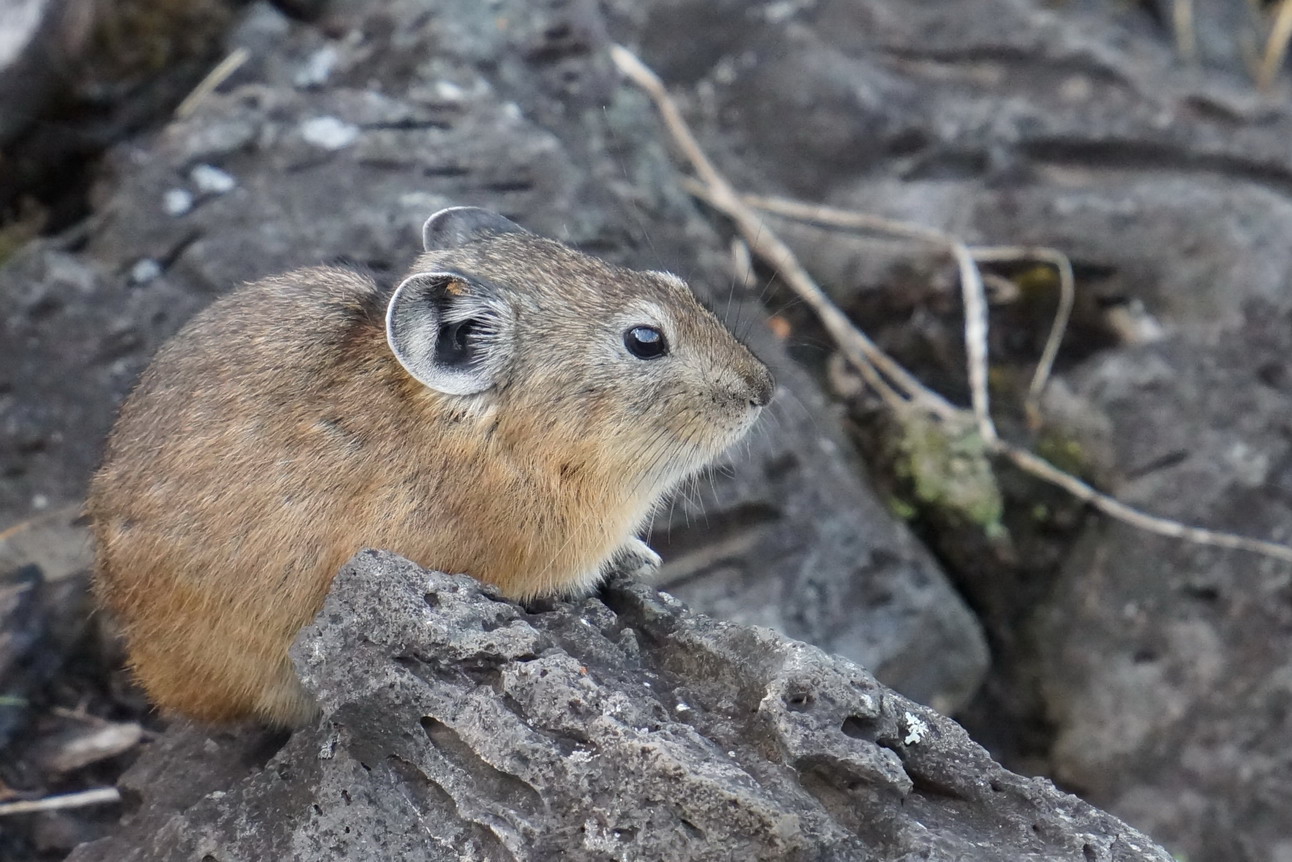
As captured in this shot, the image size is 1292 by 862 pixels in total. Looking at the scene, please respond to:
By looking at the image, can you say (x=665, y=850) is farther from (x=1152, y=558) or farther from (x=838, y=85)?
(x=838, y=85)

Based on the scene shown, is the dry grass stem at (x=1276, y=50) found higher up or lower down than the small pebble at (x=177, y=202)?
higher up

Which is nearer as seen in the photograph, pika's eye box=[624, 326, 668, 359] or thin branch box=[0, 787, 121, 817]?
pika's eye box=[624, 326, 668, 359]

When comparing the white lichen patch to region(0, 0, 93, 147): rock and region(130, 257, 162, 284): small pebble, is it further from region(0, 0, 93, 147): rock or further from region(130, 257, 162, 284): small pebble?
region(0, 0, 93, 147): rock

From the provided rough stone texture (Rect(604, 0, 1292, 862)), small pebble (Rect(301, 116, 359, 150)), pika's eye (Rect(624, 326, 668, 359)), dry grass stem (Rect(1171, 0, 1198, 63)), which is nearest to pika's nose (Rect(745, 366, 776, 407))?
pika's eye (Rect(624, 326, 668, 359))

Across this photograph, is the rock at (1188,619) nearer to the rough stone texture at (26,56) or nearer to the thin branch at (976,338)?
the thin branch at (976,338)

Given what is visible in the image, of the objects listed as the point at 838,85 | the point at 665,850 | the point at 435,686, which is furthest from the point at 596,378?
the point at 838,85

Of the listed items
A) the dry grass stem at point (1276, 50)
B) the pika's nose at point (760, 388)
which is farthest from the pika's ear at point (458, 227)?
the dry grass stem at point (1276, 50)
